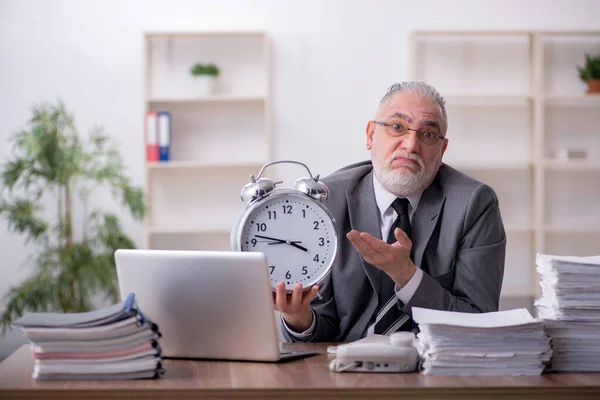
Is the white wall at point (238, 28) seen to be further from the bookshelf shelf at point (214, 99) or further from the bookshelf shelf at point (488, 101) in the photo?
the bookshelf shelf at point (488, 101)

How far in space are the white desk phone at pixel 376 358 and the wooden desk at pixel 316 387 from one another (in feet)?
0.11

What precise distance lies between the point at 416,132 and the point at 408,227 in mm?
281

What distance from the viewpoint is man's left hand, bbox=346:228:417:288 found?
84.0 inches

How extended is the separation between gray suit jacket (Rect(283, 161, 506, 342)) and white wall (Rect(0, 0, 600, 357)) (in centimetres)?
321

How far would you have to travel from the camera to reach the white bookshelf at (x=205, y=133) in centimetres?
584

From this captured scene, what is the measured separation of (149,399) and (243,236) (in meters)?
0.55

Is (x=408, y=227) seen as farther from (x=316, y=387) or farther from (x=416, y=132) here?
(x=316, y=387)

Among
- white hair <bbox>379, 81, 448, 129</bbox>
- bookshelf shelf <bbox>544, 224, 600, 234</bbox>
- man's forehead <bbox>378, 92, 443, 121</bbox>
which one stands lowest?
bookshelf shelf <bbox>544, 224, 600, 234</bbox>

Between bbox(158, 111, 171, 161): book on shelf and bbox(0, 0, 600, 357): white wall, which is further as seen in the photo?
bbox(0, 0, 600, 357): white wall

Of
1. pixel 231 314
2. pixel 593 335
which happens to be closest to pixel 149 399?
pixel 231 314

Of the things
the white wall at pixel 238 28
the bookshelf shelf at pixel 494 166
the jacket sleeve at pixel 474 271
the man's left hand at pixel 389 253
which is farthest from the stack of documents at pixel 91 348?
the bookshelf shelf at pixel 494 166

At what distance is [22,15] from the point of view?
5824mm

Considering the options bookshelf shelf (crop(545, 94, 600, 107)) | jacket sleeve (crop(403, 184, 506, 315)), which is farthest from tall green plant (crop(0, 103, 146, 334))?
jacket sleeve (crop(403, 184, 506, 315))

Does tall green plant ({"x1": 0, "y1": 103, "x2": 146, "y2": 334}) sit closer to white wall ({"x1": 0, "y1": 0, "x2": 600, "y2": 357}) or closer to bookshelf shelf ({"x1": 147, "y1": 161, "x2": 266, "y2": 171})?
bookshelf shelf ({"x1": 147, "y1": 161, "x2": 266, "y2": 171})
